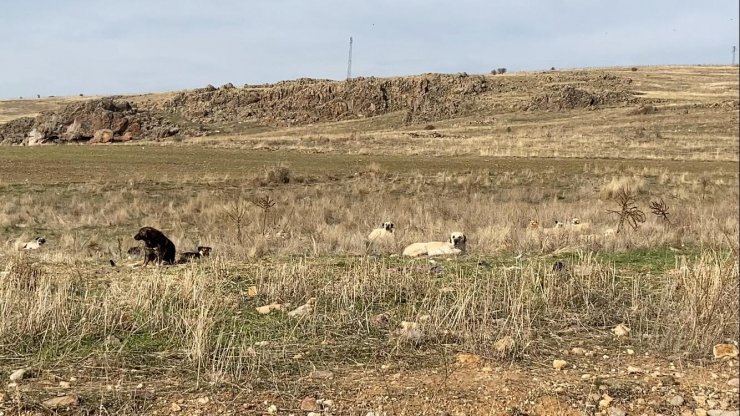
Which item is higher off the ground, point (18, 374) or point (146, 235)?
point (146, 235)

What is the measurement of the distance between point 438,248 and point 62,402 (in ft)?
21.2

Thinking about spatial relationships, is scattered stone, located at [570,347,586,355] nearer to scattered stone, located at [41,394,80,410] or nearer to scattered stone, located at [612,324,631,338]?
scattered stone, located at [612,324,631,338]

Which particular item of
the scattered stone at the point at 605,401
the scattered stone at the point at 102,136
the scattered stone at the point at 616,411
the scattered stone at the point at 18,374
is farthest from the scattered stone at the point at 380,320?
the scattered stone at the point at 102,136

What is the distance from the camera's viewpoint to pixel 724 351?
14.4 ft

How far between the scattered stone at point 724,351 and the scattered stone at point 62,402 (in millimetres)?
4127

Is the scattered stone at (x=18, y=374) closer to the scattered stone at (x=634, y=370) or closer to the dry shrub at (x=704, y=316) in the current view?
the scattered stone at (x=634, y=370)

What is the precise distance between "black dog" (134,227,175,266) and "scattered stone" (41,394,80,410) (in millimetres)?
4540

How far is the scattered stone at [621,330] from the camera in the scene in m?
5.09

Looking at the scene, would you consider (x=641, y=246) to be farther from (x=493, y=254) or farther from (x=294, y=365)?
(x=294, y=365)

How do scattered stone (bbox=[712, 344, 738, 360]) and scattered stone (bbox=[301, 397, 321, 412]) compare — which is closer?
scattered stone (bbox=[301, 397, 321, 412])

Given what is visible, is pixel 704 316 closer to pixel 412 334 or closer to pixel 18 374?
pixel 412 334

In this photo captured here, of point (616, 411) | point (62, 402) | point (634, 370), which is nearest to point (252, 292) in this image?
point (62, 402)

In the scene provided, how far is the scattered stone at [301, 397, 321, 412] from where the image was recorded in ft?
12.6

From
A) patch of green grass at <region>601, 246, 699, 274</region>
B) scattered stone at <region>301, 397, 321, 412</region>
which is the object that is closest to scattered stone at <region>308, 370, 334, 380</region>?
scattered stone at <region>301, 397, 321, 412</region>
